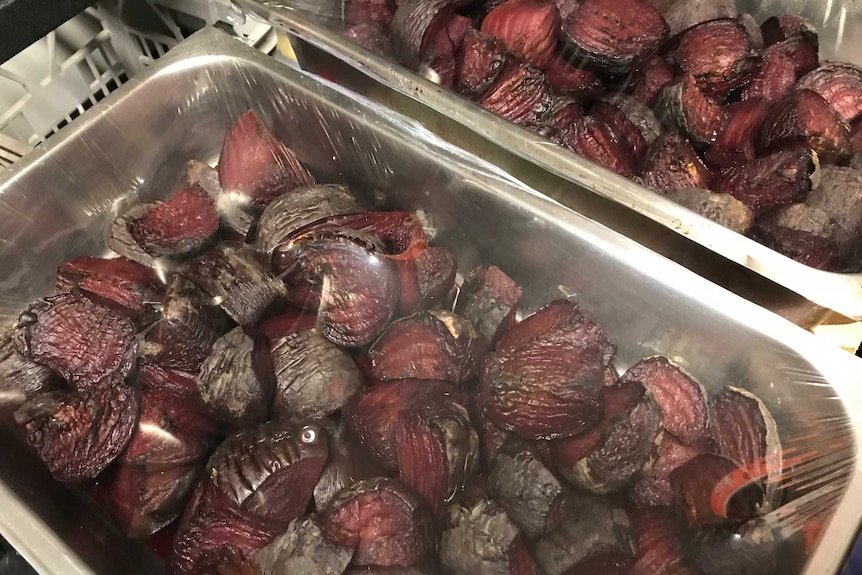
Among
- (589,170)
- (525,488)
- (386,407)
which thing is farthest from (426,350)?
(589,170)

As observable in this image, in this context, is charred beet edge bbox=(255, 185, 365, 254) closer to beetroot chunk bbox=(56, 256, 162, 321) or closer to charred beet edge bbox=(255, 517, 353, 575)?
beetroot chunk bbox=(56, 256, 162, 321)

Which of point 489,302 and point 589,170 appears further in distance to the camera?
point 589,170

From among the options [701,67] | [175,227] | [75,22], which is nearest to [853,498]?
[701,67]

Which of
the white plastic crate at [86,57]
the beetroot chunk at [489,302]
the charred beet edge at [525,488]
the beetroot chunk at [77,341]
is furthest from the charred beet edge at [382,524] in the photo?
the white plastic crate at [86,57]

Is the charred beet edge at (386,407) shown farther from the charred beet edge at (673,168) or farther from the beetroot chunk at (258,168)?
the charred beet edge at (673,168)

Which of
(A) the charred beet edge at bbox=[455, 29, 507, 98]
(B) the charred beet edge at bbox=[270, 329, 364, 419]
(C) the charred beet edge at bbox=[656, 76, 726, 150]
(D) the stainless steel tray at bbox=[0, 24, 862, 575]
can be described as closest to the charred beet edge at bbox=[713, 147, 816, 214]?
(C) the charred beet edge at bbox=[656, 76, 726, 150]

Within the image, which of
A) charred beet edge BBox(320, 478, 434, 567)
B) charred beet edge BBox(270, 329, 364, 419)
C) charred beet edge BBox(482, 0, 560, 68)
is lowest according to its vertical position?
charred beet edge BBox(320, 478, 434, 567)

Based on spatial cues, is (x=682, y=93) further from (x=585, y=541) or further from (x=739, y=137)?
(x=585, y=541)
